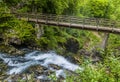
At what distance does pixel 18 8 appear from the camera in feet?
99.3

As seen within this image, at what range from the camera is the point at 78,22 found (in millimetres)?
24516

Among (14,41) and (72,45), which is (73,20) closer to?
(14,41)

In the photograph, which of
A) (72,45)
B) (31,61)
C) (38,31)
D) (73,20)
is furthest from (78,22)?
(72,45)

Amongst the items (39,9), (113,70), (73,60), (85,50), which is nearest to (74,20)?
(73,60)

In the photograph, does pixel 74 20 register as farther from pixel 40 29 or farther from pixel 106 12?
pixel 106 12

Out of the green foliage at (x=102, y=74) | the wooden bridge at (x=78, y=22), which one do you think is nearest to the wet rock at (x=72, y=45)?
the wooden bridge at (x=78, y=22)

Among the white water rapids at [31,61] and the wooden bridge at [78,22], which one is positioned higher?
the wooden bridge at [78,22]

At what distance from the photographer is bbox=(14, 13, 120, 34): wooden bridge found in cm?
2194

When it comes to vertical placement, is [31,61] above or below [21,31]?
below

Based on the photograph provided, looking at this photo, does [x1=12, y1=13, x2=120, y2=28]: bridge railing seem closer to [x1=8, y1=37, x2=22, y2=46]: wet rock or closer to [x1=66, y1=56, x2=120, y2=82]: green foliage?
[x1=8, y1=37, x2=22, y2=46]: wet rock

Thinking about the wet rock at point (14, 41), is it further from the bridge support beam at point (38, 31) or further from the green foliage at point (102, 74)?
the green foliage at point (102, 74)

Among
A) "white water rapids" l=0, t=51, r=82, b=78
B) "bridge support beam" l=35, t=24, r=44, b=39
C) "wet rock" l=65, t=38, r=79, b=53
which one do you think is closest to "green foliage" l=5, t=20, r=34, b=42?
"bridge support beam" l=35, t=24, r=44, b=39

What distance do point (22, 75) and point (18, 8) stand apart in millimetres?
14463

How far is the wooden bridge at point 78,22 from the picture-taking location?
21.9 metres
